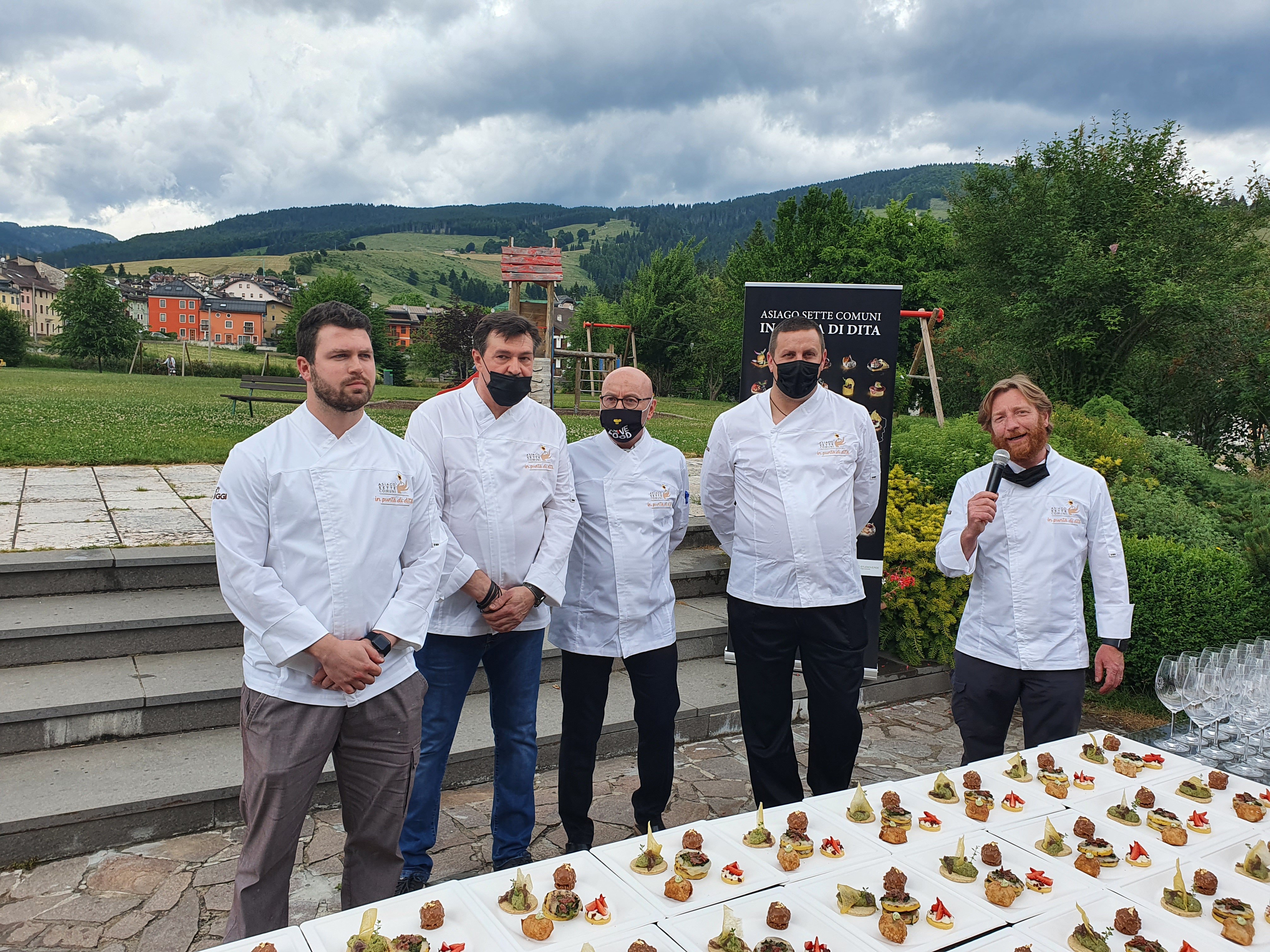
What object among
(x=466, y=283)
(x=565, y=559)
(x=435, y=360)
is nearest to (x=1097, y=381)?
(x=565, y=559)

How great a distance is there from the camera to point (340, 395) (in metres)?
2.68

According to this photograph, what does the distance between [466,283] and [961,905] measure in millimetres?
159585

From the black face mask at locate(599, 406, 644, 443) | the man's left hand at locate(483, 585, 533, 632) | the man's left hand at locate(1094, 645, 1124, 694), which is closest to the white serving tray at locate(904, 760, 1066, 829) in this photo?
the man's left hand at locate(1094, 645, 1124, 694)

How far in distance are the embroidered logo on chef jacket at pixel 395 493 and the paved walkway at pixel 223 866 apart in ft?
5.85

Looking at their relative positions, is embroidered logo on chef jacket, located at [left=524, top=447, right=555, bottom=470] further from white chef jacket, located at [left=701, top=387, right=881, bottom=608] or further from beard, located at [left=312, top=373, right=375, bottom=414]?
beard, located at [left=312, top=373, right=375, bottom=414]

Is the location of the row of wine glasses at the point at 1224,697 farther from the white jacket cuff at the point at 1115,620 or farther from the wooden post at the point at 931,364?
the wooden post at the point at 931,364

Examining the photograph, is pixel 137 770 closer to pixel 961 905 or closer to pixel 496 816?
pixel 496 816

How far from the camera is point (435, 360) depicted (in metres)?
57.1

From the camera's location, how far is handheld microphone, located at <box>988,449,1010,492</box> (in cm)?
323

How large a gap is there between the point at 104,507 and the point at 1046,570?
698cm

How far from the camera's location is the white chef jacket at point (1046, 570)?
3.37m

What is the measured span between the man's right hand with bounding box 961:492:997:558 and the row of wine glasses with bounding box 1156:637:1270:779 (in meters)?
0.85

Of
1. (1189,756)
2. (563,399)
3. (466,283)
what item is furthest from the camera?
(466,283)

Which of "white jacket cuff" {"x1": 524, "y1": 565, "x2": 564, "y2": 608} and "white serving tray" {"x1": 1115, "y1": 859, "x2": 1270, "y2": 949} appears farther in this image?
"white jacket cuff" {"x1": 524, "y1": 565, "x2": 564, "y2": 608}
